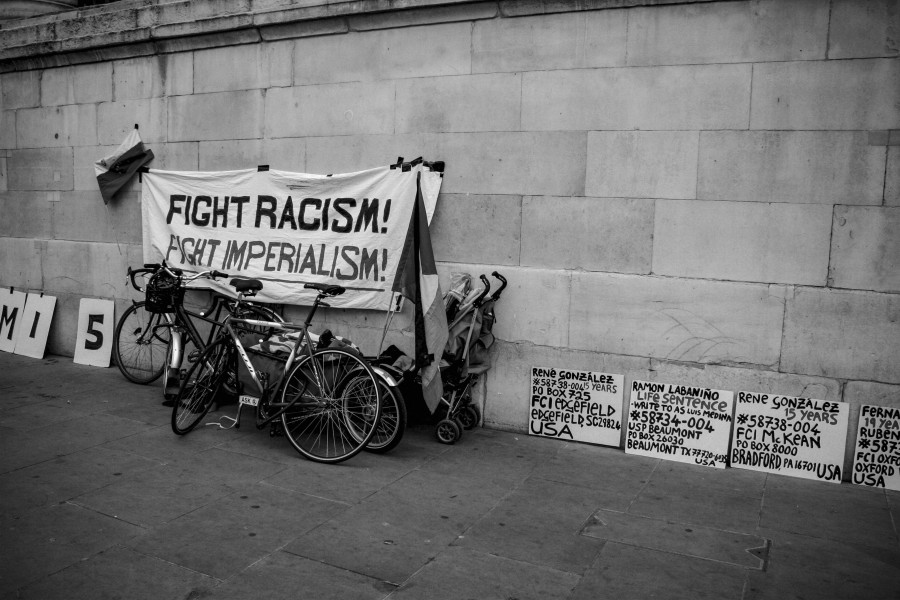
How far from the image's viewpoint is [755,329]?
19.8ft

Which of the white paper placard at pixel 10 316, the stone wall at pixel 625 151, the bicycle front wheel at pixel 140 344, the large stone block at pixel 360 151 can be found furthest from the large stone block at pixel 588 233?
the white paper placard at pixel 10 316

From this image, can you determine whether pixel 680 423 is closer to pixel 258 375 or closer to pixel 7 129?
pixel 258 375

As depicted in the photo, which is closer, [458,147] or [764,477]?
[764,477]

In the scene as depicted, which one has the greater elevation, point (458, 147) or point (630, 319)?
point (458, 147)

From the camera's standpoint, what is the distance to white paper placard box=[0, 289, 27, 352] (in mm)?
9820

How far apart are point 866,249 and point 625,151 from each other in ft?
6.51

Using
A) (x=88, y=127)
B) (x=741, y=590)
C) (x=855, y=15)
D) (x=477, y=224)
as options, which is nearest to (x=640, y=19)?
(x=855, y=15)

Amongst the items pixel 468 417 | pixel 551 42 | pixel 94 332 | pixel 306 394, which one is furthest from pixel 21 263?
pixel 551 42

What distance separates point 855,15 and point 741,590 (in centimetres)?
422

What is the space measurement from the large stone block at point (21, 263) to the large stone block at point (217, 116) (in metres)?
2.74

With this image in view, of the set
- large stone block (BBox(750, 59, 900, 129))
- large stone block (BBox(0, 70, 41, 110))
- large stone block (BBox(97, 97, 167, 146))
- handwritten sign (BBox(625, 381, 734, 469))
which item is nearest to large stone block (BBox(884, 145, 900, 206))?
large stone block (BBox(750, 59, 900, 129))

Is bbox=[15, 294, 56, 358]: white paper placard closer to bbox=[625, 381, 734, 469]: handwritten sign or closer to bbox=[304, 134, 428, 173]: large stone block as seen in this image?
bbox=[304, 134, 428, 173]: large stone block

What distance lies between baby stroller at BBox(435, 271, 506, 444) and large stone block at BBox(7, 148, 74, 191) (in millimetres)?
5814

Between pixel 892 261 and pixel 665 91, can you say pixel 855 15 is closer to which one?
pixel 665 91
